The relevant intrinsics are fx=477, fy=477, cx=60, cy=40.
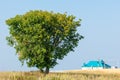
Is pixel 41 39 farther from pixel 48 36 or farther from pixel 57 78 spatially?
pixel 57 78

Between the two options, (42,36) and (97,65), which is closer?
(42,36)

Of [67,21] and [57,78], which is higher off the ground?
[67,21]

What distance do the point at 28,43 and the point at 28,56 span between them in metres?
1.73

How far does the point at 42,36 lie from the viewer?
58.2 metres

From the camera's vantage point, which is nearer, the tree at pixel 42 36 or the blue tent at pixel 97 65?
the tree at pixel 42 36

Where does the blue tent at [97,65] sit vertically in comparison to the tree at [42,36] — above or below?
above

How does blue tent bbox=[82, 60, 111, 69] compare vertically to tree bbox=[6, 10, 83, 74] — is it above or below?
above

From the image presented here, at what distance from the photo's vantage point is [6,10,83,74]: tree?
58.4 meters

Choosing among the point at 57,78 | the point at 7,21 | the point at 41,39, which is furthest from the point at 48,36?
the point at 57,78

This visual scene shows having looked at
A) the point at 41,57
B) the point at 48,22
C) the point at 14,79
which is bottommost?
the point at 14,79

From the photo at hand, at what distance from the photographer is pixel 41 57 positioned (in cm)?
5788

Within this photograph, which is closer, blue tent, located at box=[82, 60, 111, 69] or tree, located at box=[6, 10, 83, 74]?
tree, located at box=[6, 10, 83, 74]

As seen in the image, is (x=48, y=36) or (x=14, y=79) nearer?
(x=14, y=79)

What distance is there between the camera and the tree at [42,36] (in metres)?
58.4
